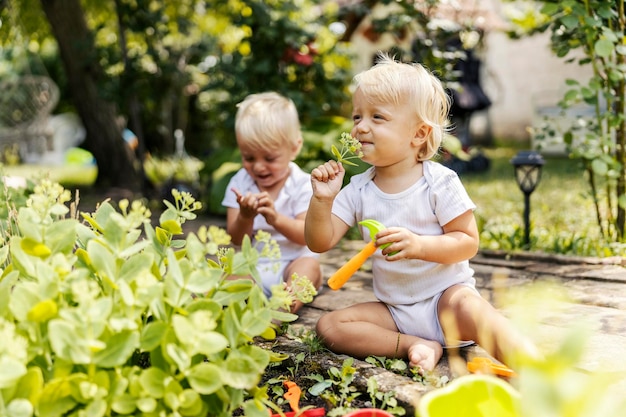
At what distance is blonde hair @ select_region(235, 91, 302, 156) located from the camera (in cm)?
256

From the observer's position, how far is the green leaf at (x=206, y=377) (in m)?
1.20

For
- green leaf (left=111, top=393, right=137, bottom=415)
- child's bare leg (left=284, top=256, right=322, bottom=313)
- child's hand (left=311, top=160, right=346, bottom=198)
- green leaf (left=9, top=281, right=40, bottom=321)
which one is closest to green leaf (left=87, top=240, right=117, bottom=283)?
green leaf (left=9, top=281, right=40, bottom=321)

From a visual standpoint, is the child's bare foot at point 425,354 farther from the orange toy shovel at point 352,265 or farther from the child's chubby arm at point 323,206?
the child's chubby arm at point 323,206

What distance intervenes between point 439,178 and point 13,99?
885cm

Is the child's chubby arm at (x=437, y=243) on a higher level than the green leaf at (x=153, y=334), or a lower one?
lower

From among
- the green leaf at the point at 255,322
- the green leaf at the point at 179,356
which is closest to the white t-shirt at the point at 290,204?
the green leaf at the point at 255,322

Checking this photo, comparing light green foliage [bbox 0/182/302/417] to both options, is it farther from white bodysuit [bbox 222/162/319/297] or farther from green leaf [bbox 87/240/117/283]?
white bodysuit [bbox 222/162/319/297]

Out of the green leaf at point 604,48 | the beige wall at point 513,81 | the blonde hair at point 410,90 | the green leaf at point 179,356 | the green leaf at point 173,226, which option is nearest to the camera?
the green leaf at point 179,356

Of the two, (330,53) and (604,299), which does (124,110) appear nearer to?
(330,53)

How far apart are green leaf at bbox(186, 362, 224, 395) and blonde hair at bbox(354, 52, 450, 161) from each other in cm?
100

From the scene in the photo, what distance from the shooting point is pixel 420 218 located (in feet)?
6.32

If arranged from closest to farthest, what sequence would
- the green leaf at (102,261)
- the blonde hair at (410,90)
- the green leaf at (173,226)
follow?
1. the green leaf at (102,261)
2. the green leaf at (173,226)
3. the blonde hair at (410,90)

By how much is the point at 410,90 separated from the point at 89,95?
454 cm

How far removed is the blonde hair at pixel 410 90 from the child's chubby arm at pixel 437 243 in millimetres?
261
